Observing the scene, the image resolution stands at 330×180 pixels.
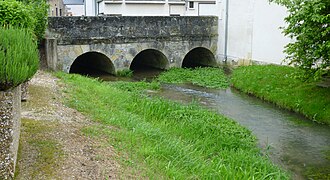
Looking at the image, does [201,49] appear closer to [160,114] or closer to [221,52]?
[221,52]

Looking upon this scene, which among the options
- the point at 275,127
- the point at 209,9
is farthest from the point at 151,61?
the point at 275,127

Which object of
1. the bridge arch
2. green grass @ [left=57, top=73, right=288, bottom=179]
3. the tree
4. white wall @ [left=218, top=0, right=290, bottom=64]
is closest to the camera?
green grass @ [left=57, top=73, right=288, bottom=179]

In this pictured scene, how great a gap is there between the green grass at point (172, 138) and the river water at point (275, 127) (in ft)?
2.03

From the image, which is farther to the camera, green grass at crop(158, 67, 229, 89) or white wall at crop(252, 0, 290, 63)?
white wall at crop(252, 0, 290, 63)

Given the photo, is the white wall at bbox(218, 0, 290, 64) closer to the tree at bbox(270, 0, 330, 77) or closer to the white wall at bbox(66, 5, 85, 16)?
the tree at bbox(270, 0, 330, 77)

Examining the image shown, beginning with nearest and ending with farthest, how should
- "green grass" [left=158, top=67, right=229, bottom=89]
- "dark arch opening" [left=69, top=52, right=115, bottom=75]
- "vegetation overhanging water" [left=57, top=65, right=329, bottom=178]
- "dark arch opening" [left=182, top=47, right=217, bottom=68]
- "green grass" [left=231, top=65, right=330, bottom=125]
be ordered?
1. "green grass" [left=231, top=65, right=330, bottom=125]
2. "vegetation overhanging water" [left=57, top=65, right=329, bottom=178]
3. "green grass" [left=158, top=67, right=229, bottom=89]
4. "dark arch opening" [left=69, top=52, right=115, bottom=75]
5. "dark arch opening" [left=182, top=47, right=217, bottom=68]

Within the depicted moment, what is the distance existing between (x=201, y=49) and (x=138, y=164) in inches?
737

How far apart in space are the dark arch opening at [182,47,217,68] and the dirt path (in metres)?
16.2

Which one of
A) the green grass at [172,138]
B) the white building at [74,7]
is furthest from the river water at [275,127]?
Result: the white building at [74,7]

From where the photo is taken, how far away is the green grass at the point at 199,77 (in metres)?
18.7

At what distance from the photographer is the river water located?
368 inches

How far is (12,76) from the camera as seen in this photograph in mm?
4656

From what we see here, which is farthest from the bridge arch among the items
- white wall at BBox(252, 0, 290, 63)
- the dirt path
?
the dirt path

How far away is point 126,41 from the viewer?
2084 cm
